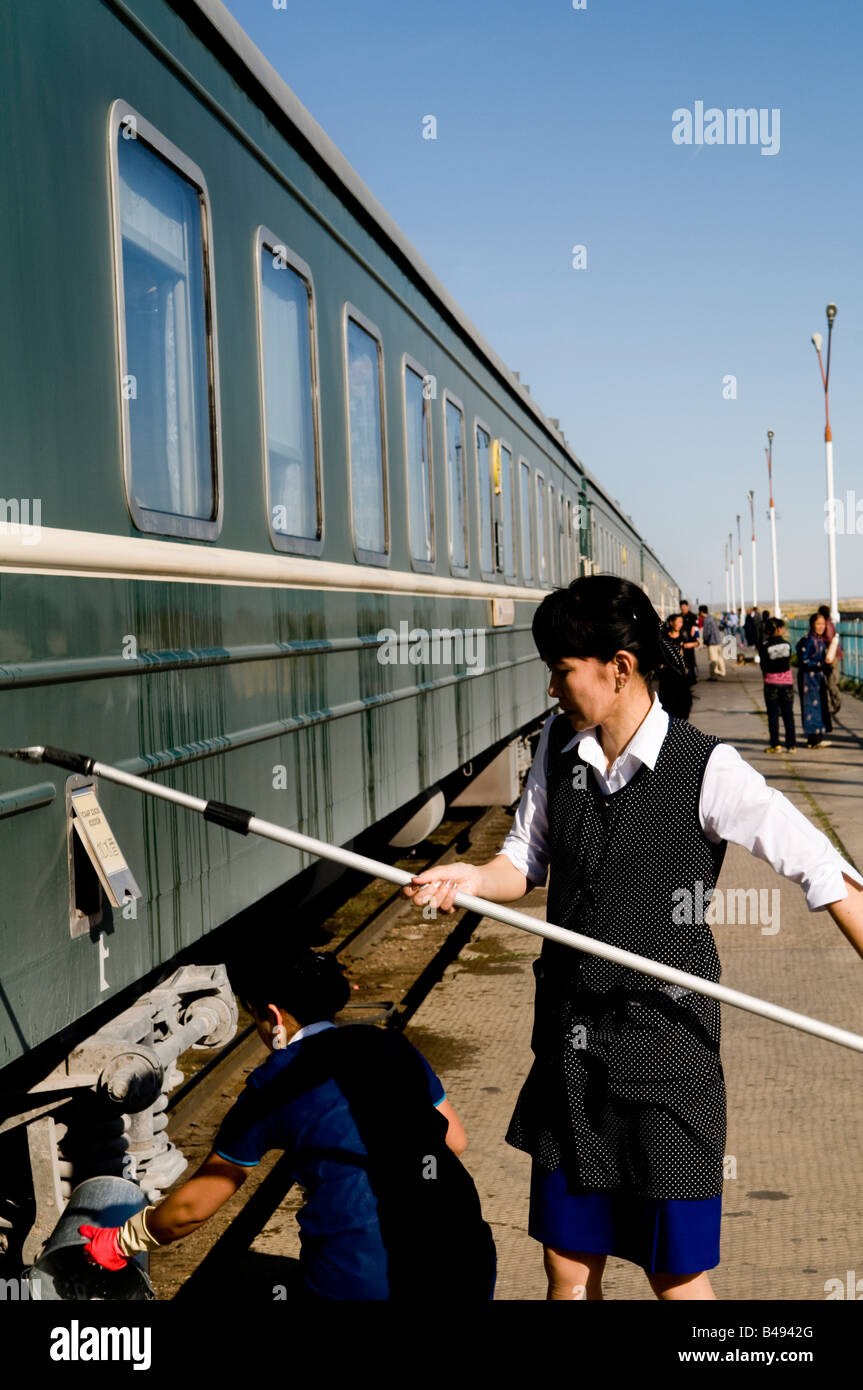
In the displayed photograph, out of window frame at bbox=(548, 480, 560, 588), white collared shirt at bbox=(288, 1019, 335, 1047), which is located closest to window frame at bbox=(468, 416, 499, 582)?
window frame at bbox=(548, 480, 560, 588)

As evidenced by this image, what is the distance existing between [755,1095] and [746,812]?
11.0ft

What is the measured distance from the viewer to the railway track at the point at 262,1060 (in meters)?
4.42

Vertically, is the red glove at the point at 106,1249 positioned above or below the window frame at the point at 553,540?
below

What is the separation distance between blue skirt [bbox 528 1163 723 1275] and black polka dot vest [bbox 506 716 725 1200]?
40 mm

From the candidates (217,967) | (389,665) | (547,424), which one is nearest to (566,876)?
(217,967)

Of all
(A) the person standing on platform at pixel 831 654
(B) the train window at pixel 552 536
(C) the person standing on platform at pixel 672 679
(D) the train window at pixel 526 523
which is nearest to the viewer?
(C) the person standing on platform at pixel 672 679

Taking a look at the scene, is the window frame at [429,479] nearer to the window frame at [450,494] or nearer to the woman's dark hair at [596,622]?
the window frame at [450,494]

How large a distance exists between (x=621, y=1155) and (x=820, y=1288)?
1.69 meters

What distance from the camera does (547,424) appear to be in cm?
1448

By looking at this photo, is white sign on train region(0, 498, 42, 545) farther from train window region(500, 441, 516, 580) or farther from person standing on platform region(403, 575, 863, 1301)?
train window region(500, 441, 516, 580)

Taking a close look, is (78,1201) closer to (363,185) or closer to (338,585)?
(338,585)

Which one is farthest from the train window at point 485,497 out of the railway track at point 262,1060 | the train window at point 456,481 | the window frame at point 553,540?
the window frame at point 553,540

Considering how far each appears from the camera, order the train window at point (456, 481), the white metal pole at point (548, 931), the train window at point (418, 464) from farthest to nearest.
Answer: the train window at point (456, 481) < the train window at point (418, 464) < the white metal pole at point (548, 931)

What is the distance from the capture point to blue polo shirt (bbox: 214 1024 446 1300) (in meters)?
2.74
